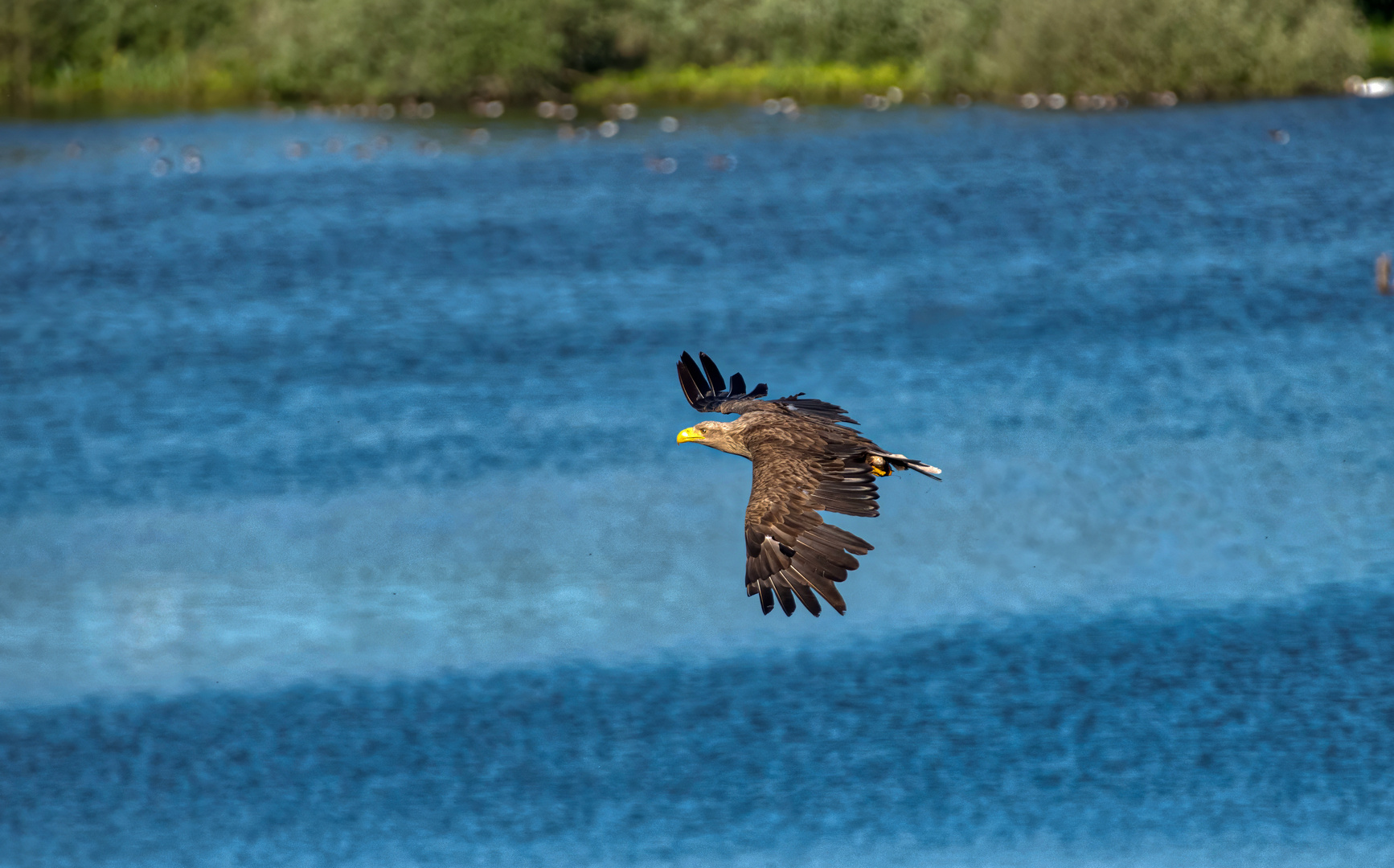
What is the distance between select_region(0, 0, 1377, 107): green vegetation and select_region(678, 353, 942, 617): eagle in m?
65.3

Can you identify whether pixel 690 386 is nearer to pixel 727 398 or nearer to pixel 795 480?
pixel 727 398

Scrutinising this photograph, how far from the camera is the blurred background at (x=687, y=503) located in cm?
3052

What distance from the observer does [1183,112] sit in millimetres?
77250

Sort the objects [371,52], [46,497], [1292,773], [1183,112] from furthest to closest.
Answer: [371,52]
[1183,112]
[46,497]
[1292,773]

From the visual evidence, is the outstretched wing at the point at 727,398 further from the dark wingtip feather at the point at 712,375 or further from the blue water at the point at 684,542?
the blue water at the point at 684,542

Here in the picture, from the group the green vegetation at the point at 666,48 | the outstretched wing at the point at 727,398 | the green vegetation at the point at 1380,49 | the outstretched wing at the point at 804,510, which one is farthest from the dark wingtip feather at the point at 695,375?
the green vegetation at the point at 1380,49

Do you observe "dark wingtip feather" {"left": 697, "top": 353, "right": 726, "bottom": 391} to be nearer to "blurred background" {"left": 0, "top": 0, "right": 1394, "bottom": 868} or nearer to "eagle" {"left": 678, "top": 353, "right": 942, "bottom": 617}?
"eagle" {"left": 678, "top": 353, "right": 942, "bottom": 617}

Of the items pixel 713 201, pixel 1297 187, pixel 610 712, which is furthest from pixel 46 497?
pixel 1297 187

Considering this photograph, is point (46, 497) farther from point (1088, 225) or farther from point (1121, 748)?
point (1088, 225)

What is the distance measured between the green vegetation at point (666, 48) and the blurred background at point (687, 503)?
367 cm

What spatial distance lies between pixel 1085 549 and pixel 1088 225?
84.6 feet

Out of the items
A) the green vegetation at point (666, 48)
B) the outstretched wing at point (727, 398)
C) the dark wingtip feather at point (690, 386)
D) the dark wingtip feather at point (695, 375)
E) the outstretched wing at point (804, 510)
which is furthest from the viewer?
the green vegetation at point (666, 48)

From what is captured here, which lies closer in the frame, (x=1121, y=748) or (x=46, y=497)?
(x=1121, y=748)

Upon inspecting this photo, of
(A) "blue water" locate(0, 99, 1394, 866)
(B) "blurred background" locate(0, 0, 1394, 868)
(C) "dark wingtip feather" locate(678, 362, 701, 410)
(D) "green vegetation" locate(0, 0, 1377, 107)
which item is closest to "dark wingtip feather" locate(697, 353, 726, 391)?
(C) "dark wingtip feather" locate(678, 362, 701, 410)
